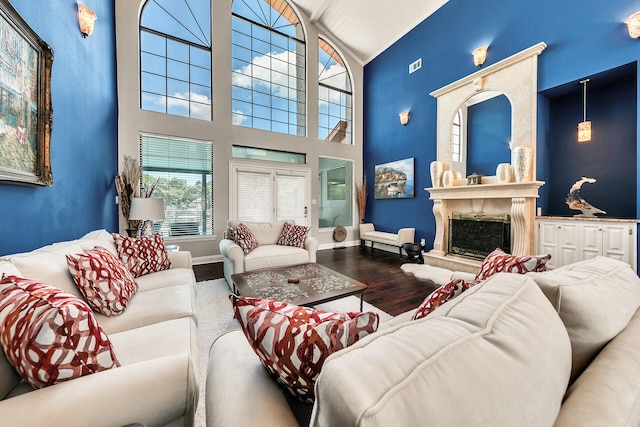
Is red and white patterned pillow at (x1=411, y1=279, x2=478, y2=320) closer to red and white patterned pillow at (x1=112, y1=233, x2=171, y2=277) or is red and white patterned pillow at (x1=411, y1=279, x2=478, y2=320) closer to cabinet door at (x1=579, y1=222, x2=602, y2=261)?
red and white patterned pillow at (x1=112, y1=233, x2=171, y2=277)

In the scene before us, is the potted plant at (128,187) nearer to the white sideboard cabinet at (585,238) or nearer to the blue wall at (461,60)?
the blue wall at (461,60)

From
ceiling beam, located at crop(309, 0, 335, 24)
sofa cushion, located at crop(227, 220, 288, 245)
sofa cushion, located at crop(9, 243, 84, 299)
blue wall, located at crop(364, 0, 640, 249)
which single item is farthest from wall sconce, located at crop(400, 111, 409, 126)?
sofa cushion, located at crop(9, 243, 84, 299)

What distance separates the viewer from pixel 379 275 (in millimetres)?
3699

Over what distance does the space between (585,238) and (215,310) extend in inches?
171

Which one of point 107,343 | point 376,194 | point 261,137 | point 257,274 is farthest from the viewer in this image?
point 376,194

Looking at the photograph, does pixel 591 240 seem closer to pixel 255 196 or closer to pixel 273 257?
pixel 273 257

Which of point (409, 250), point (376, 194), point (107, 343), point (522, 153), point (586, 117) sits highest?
point (586, 117)

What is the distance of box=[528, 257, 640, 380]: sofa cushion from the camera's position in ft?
2.30

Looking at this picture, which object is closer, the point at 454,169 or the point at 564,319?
the point at 564,319

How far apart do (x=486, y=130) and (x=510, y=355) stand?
4566 mm

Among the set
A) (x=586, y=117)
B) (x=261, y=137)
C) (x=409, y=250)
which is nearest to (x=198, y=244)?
(x=261, y=137)

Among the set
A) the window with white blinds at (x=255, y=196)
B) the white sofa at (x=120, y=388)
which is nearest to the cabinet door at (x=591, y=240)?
the white sofa at (x=120, y=388)

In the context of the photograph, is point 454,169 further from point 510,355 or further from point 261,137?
point 510,355

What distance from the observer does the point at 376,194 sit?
6031mm
